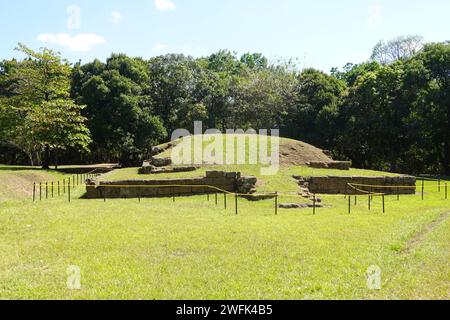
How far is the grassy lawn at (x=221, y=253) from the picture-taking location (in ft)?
22.0

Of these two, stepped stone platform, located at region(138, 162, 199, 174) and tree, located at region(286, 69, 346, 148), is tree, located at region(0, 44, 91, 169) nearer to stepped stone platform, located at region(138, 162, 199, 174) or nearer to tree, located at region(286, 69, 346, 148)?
stepped stone platform, located at region(138, 162, 199, 174)

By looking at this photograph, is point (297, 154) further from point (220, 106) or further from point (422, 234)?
point (220, 106)

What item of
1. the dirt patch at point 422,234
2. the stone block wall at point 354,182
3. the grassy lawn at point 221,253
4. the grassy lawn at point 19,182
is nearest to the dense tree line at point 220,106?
the grassy lawn at point 19,182

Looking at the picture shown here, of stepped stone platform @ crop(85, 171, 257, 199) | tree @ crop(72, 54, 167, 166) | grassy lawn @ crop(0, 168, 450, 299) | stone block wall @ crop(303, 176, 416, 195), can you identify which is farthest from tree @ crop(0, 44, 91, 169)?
stone block wall @ crop(303, 176, 416, 195)

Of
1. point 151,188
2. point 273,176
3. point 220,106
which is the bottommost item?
point 151,188

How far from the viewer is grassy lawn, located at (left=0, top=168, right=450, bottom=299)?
669 cm

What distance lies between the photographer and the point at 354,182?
22094 millimetres

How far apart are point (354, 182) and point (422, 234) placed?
11201 millimetres

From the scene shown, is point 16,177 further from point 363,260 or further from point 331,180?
point 363,260

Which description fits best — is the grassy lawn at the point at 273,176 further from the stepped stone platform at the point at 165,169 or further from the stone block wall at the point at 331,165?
the stone block wall at the point at 331,165

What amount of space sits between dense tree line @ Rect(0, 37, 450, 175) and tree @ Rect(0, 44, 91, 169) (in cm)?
8

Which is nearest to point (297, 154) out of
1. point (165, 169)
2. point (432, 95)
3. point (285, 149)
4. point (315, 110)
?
point (285, 149)
